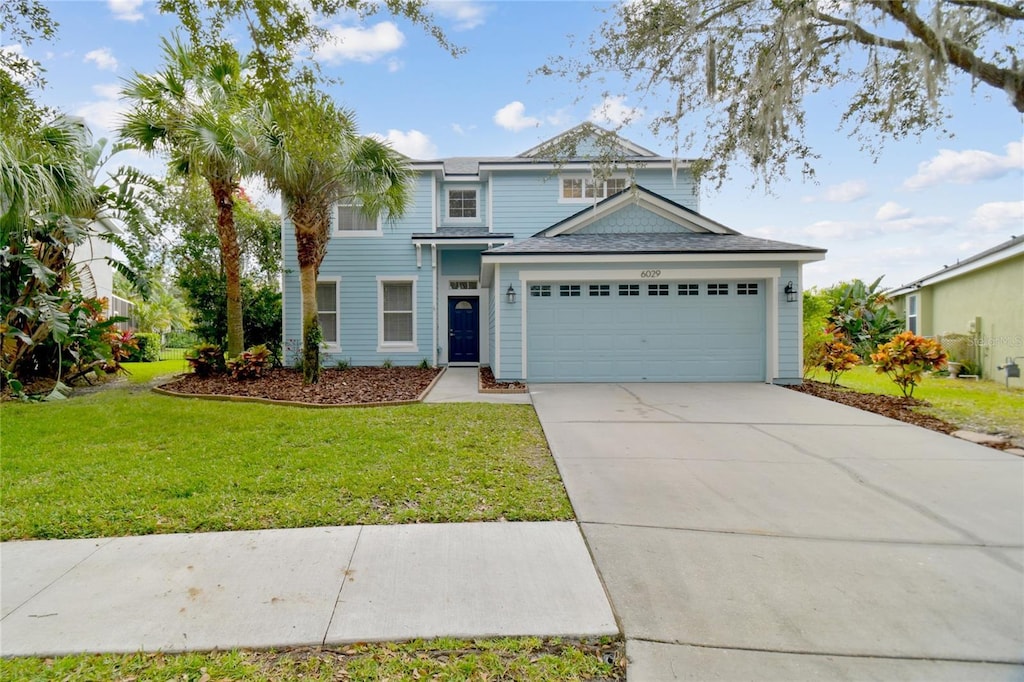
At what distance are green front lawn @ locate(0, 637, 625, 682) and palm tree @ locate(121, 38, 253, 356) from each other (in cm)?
884

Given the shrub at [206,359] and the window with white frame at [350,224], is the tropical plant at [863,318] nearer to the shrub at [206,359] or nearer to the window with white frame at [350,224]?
the window with white frame at [350,224]

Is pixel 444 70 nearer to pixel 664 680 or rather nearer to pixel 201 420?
pixel 201 420

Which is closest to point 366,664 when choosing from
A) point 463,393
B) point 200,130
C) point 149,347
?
point 463,393

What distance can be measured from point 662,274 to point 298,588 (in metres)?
9.84

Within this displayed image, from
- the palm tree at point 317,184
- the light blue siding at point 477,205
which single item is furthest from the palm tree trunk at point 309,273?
the light blue siding at point 477,205

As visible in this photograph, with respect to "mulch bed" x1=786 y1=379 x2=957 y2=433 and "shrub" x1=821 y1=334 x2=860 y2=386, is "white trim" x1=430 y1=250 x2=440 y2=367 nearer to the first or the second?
"mulch bed" x1=786 y1=379 x2=957 y2=433

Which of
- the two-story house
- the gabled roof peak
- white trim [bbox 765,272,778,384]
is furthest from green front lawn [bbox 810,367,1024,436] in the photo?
the gabled roof peak

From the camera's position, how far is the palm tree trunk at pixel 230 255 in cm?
1089

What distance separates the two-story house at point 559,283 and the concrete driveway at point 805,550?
4.70 metres

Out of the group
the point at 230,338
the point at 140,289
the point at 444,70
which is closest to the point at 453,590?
the point at 444,70

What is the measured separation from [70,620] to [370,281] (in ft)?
40.2

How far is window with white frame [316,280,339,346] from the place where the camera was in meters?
14.3

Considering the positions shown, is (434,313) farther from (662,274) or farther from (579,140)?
(579,140)

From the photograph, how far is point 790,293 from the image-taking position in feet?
36.0
